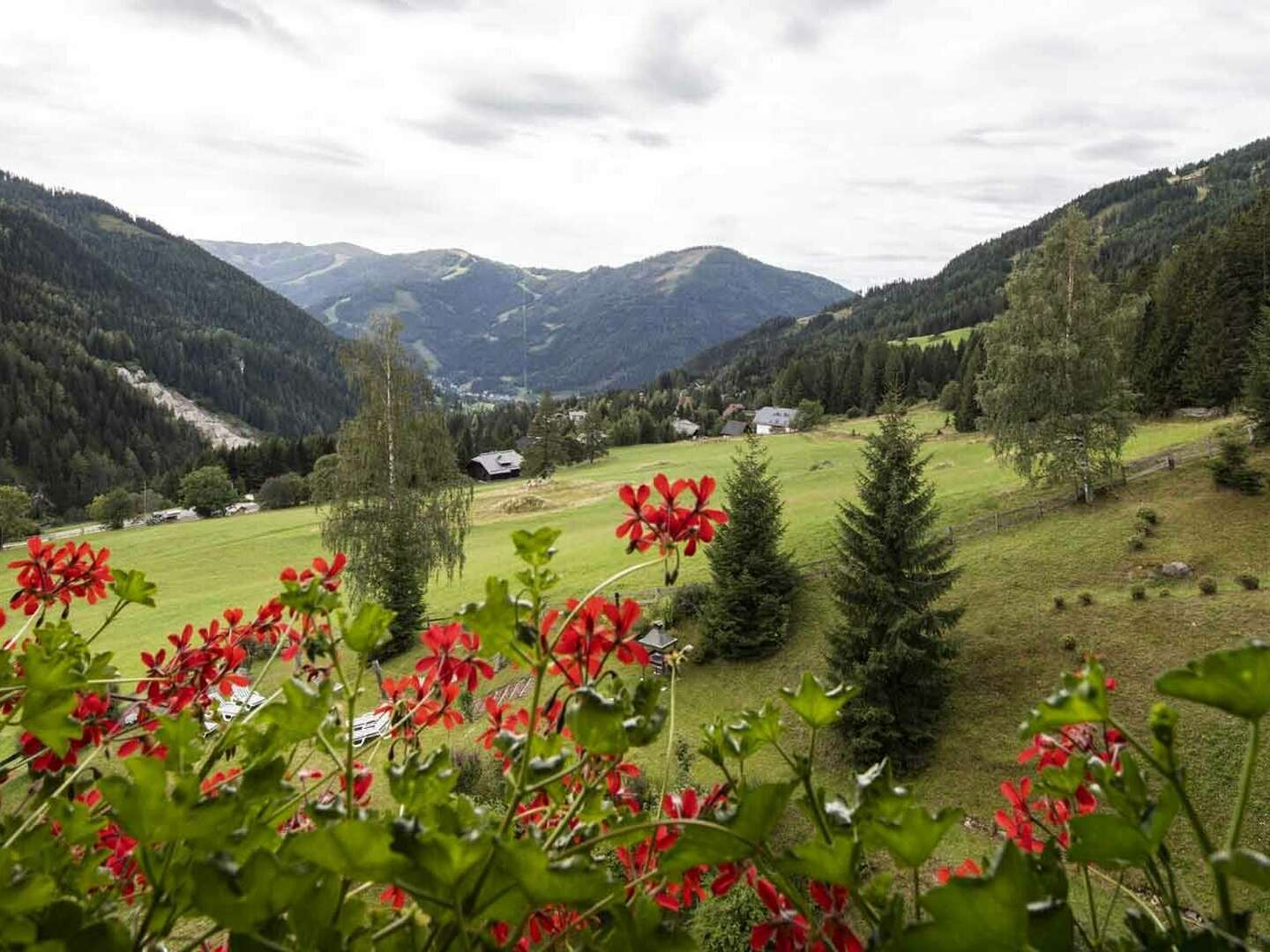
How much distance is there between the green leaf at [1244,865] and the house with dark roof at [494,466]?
73.9 metres

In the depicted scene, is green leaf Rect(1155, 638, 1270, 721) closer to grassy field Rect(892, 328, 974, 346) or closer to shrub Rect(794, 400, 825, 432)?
shrub Rect(794, 400, 825, 432)

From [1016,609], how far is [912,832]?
60.7 feet

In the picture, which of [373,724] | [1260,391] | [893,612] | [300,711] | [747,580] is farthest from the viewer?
[1260,391]

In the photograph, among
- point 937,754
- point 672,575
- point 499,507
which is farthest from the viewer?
point 499,507

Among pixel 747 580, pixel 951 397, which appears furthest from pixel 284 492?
pixel 951 397

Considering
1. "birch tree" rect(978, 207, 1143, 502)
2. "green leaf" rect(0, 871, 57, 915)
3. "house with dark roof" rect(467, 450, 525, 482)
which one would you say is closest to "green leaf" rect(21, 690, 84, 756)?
"green leaf" rect(0, 871, 57, 915)

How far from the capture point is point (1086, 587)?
1688 centimetres

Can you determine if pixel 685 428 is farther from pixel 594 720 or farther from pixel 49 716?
pixel 594 720

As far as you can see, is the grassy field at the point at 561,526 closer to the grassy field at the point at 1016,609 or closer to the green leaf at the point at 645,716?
the grassy field at the point at 1016,609

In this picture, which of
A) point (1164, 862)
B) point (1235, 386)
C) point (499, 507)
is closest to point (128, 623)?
point (499, 507)

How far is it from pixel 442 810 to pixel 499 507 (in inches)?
1770

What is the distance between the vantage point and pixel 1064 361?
19.9 metres

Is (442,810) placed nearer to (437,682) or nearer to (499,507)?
(437,682)

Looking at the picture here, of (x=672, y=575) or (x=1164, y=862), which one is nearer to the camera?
(x=1164, y=862)
